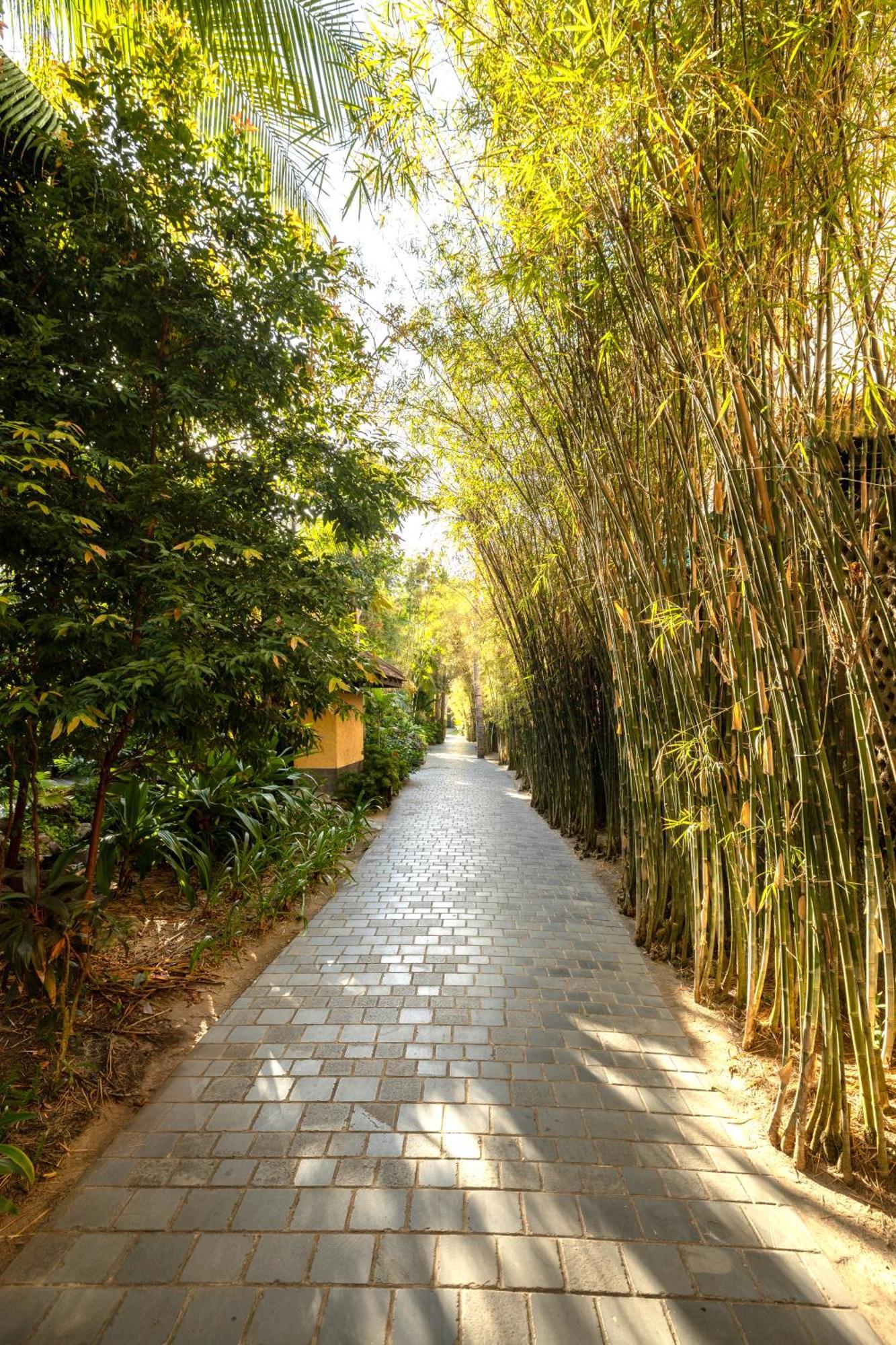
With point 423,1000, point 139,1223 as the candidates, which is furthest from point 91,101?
point 423,1000

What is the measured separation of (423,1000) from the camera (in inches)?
97.2

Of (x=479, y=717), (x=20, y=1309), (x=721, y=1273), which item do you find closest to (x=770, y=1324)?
(x=721, y=1273)

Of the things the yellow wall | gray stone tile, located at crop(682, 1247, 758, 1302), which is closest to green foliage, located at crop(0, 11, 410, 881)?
gray stone tile, located at crop(682, 1247, 758, 1302)

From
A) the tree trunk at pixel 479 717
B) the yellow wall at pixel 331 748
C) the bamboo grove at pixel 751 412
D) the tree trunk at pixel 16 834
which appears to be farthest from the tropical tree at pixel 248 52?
the tree trunk at pixel 479 717

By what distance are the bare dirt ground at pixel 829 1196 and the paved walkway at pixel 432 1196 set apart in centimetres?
5

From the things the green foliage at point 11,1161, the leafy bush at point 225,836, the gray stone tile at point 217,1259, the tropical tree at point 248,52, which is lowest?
the gray stone tile at point 217,1259

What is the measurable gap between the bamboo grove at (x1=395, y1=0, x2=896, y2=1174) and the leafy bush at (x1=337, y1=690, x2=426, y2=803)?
3121mm

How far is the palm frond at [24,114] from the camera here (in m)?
1.93

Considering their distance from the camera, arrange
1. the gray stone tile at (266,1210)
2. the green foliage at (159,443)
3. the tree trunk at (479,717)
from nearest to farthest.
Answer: the gray stone tile at (266,1210) → the green foliage at (159,443) → the tree trunk at (479,717)

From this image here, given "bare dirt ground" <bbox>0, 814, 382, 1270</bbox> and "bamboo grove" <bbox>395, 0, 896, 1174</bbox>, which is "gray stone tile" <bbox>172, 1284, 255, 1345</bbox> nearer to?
"bare dirt ground" <bbox>0, 814, 382, 1270</bbox>

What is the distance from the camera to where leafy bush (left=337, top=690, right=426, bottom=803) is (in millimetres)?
7039

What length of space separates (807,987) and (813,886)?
303 mm

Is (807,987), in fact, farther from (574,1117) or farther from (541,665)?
(541,665)

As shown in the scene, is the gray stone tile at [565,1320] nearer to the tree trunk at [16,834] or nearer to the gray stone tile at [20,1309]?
the gray stone tile at [20,1309]
